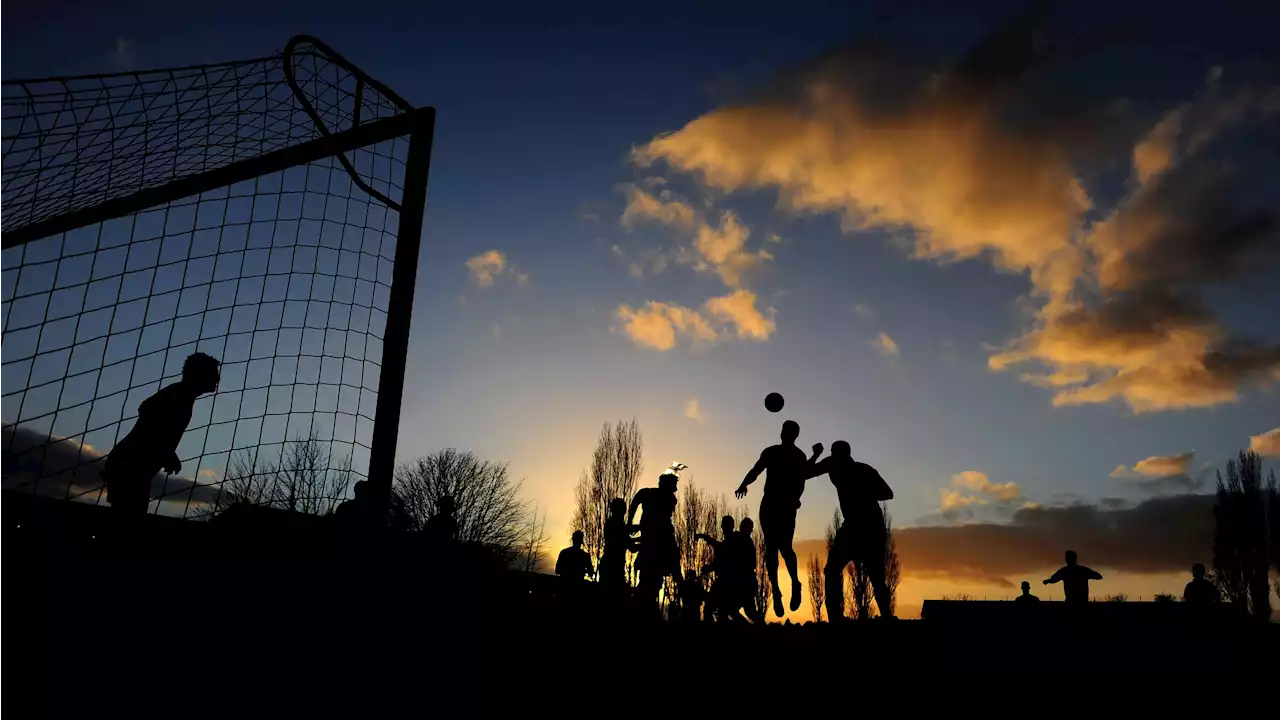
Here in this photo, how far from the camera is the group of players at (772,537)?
7.00 m

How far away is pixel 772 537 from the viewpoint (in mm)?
7695

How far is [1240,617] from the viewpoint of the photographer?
5520 millimetres

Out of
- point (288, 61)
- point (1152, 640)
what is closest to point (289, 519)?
point (288, 61)

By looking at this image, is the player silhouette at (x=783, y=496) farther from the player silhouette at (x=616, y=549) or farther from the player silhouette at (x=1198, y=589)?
the player silhouette at (x=1198, y=589)

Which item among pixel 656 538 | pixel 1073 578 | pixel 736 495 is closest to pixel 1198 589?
pixel 1073 578

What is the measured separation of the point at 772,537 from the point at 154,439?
5.72 metres

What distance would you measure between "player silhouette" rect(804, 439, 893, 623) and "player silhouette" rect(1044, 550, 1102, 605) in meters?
4.65

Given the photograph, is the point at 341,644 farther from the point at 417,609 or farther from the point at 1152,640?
the point at 1152,640

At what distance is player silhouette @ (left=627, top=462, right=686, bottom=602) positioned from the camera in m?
8.71

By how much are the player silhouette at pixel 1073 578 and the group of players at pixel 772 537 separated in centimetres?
432

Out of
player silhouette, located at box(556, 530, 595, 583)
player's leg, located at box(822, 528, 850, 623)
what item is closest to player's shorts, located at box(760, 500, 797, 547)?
player's leg, located at box(822, 528, 850, 623)

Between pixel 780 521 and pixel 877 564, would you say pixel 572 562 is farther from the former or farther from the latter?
pixel 877 564

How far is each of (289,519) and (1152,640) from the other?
5.75 meters

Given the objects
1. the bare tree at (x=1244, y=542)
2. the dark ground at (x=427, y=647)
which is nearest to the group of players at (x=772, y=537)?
the dark ground at (x=427, y=647)
